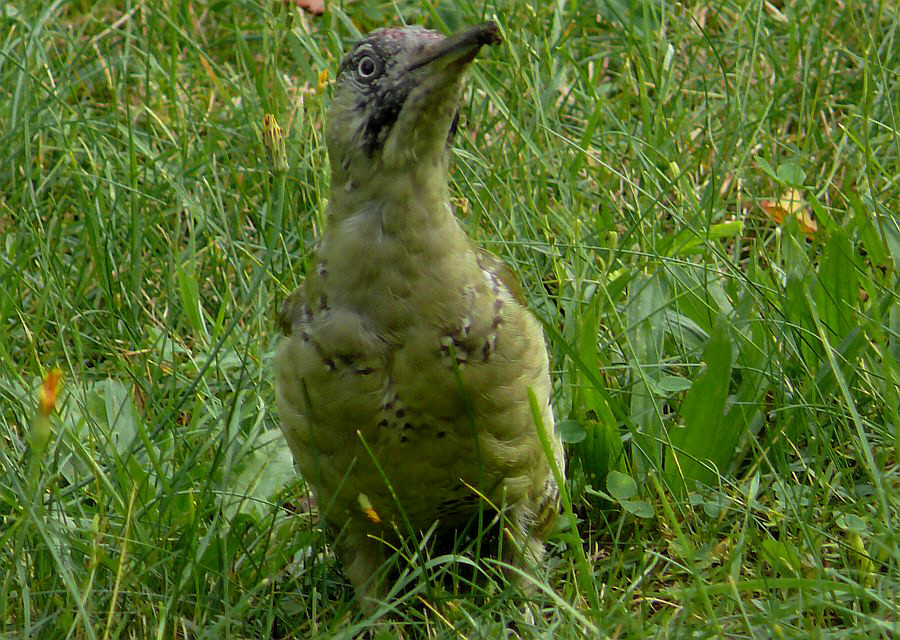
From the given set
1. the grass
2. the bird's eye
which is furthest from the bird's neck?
the grass

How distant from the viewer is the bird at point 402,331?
271cm

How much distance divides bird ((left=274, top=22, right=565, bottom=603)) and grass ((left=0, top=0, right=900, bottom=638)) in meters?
0.19

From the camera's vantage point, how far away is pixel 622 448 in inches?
133

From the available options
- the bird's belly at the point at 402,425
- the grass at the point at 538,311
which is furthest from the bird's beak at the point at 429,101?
the grass at the point at 538,311

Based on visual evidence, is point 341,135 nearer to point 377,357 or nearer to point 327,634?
point 377,357

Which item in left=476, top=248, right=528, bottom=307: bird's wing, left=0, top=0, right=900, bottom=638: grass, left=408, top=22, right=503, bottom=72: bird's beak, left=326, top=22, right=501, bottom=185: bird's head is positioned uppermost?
left=408, top=22, right=503, bottom=72: bird's beak

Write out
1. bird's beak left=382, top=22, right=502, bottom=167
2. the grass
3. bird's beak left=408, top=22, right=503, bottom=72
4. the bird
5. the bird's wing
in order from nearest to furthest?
1. bird's beak left=408, top=22, right=503, bottom=72
2. bird's beak left=382, top=22, right=502, bottom=167
3. the bird
4. the grass
5. the bird's wing

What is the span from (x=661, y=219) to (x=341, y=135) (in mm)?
1779

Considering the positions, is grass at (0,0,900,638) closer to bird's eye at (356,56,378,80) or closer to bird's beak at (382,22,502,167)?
bird's beak at (382,22,502,167)

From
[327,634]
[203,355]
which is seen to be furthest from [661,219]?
[327,634]

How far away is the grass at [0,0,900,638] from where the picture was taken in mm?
2885

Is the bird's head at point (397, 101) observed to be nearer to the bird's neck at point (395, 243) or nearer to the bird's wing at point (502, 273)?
the bird's neck at point (395, 243)

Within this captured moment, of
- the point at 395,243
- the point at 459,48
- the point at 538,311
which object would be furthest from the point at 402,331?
the point at 538,311

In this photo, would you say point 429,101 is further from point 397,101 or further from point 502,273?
point 502,273
